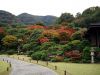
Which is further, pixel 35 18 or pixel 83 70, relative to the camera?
pixel 35 18

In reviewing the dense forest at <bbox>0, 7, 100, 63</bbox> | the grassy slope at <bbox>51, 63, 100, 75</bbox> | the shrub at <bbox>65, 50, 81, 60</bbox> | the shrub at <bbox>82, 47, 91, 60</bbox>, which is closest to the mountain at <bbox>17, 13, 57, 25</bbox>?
the dense forest at <bbox>0, 7, 100, 63</bbox>

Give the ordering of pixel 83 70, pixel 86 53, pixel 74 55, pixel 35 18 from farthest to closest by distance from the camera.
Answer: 1. pixel 35 18
2. pixel 74 55
3. pixel 86 53
4. pixel 83 70

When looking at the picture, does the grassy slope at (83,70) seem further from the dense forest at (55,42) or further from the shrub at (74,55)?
the shrub at (74,55)

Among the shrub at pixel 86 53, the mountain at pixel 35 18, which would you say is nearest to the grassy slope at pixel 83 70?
the shrub at pixel 86 53

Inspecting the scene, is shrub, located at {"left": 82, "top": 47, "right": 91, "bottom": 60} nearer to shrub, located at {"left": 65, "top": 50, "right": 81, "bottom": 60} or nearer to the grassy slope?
shrub, located at {"left": 65, "top": 50, "right": 81, "bottom": 60}

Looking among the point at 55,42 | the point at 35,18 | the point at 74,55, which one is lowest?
the point at 74,55

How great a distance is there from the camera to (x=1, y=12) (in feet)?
504

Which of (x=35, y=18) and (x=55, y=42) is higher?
(x=35, y=18)

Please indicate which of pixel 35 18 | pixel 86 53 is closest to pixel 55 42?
pixel 86 53

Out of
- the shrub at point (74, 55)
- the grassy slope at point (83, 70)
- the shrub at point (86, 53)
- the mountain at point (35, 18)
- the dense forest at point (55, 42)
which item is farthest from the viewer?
the mountain at point (35, 18)

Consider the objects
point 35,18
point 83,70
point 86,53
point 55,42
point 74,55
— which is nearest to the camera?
point 83,70

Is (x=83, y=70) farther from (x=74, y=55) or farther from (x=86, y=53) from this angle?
(x=74, y=55)

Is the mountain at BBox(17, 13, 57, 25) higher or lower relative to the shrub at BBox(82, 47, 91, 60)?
higher

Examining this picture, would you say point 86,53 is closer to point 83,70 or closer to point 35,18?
point 83,70
